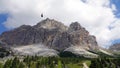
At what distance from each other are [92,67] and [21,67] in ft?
239

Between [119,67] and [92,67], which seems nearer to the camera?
[92,67]

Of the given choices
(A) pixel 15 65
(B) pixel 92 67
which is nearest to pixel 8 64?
(A) pixel 15 65

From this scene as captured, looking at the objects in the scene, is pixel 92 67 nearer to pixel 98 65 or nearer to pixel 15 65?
pixel 98 65

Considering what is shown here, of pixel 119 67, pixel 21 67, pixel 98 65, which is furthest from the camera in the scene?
pixel 119 67

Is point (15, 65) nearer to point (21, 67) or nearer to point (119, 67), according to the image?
point (21, 67)

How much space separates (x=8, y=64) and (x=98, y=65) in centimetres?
8408

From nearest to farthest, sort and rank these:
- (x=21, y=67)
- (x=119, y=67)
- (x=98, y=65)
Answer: (x=98, y=65), (x=21, y=67), (x=119, y=67)

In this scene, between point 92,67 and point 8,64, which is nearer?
point 92,67

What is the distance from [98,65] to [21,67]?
7639 centimetres

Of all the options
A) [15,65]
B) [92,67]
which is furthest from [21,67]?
[92,67]

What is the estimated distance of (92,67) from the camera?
425ft

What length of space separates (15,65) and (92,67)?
251 ft

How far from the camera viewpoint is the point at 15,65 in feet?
611

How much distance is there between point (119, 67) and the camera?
654ft
